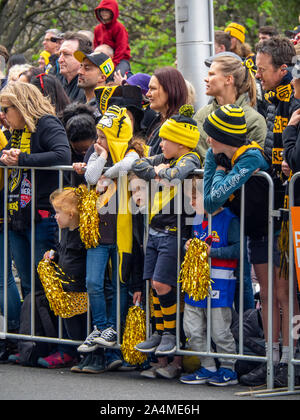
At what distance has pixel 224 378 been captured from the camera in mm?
6328

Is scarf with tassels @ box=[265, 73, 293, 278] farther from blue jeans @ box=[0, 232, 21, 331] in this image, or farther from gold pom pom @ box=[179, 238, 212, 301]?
blue jeans @ box=[0, 232, 21, 331]

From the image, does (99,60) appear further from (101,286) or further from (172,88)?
(101,286)

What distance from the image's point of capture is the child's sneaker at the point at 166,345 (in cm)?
638

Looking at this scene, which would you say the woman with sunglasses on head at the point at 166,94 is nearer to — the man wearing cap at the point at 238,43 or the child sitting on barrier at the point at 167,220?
the child sitting on barrier at the point at 167,220

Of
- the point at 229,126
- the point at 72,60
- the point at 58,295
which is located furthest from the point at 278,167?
the point at 72,60

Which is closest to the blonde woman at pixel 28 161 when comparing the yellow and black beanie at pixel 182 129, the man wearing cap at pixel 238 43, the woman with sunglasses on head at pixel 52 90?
the woman with sunglasses on head at pixel 52 90

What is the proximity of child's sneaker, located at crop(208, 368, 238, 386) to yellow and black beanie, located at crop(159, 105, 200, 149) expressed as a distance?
1.63 m

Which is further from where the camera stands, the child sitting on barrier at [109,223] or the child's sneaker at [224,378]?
the child sitting on barrier at [109,223]

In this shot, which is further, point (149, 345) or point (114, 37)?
point (114, 37)

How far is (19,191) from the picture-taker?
7062 mm

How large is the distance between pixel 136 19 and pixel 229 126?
1386cm

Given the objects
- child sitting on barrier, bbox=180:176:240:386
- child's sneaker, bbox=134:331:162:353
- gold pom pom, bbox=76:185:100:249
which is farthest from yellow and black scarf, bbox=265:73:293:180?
child's sneaker, bbox=134:331:162:353

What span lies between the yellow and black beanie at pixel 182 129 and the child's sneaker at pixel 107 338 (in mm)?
1502
